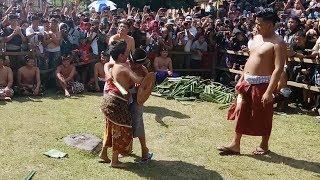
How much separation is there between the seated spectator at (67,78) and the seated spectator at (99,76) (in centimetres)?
34

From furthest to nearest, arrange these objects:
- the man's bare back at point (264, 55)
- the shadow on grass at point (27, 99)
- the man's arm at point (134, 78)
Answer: the shadow on grass at point (27, 99) → the man's bare back at point (264, 55) → the man's arm at point (134, 78)

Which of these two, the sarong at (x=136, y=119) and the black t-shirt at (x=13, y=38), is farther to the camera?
the black t-shirt at (x=13, y=38)

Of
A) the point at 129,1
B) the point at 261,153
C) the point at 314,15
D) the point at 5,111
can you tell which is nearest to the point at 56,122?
the point at 5,111

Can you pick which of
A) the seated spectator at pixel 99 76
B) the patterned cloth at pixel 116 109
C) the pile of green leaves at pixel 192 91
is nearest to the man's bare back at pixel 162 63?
the pile of green leaves at pixel 192 91

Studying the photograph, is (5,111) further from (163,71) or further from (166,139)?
(163,71)

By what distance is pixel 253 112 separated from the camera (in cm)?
583

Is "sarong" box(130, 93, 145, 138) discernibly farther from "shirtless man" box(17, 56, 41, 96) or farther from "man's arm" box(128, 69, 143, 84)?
"shirtless man" box(17, 56, 41, 96)

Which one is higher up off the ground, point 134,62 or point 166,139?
point 134,62

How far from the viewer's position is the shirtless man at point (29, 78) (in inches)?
375

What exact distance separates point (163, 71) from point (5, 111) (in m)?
4.10

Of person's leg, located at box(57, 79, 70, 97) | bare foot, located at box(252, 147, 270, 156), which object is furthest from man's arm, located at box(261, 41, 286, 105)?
person's leg, located at box(57, 79, 70, 97)

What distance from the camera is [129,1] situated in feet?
71.3

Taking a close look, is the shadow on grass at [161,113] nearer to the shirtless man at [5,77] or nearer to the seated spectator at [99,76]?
the seated spectator at [99,76]

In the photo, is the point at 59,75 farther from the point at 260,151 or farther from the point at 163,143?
the point at 260,151
